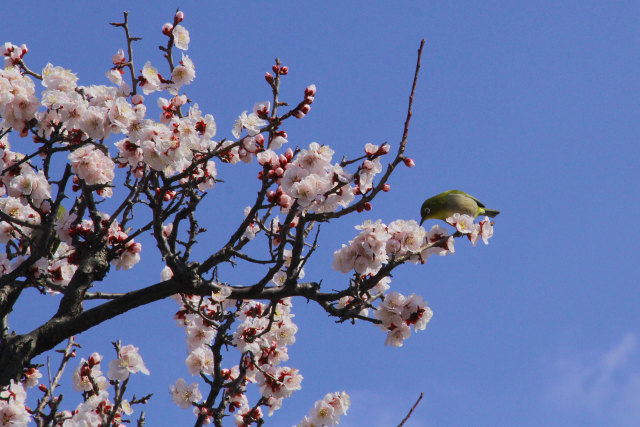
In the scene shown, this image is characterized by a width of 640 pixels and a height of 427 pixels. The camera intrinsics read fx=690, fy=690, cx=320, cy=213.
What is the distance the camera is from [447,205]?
8.69 metres

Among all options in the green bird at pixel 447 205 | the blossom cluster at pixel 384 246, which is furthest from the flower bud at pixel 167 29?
the green bird at pixel 447 205

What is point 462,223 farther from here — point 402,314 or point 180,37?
point 180,37

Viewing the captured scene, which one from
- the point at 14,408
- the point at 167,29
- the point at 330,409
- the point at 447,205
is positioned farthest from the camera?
the point at 447,205

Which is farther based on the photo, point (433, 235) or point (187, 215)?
point (187, 215)

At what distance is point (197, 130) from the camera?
5.26 meters

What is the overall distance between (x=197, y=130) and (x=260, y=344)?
2087 millimetres

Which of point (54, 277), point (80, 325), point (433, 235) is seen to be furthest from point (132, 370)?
point (433, 235)

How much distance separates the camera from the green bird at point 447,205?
28.5 feet

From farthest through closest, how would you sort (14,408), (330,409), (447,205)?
(447,205) → (330,409) → (14,408)

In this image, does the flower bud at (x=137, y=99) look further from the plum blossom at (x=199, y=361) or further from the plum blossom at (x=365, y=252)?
the plum blossom at (x=199, y=361)

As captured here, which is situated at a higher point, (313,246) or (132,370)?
(313,246)

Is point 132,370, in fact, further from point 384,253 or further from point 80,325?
point 384,253

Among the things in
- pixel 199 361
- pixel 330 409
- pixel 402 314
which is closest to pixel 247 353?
pixel 199 361

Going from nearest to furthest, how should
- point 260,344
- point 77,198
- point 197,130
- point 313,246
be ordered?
1. point 313,246
2. point 197,130
3. point 77,198
4. point 260,344
